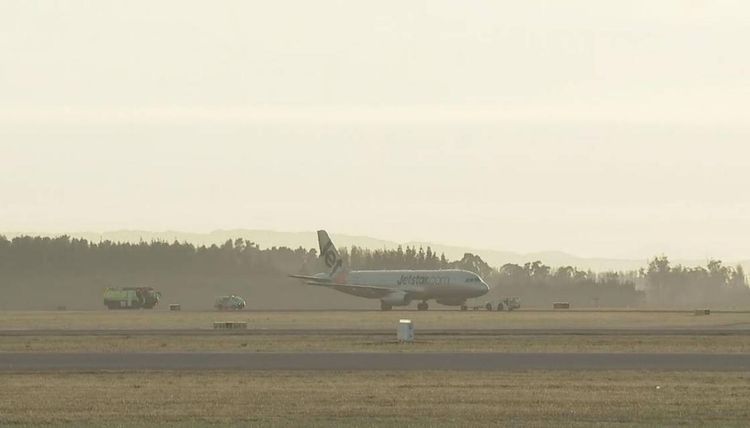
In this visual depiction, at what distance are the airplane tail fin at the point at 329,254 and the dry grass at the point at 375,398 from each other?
Answer: 122127mm

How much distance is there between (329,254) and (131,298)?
26880 mm

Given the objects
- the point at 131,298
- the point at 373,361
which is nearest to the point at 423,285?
the point at 131,298

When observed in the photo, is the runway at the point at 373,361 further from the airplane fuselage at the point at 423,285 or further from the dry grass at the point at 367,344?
the airplane fuselage at the point at 423,285

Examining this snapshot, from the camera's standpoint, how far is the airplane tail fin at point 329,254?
17588cm

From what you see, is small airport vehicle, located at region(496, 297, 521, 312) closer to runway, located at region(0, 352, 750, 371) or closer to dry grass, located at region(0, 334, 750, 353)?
dry grass, located at region(0, 334, 750, 353)

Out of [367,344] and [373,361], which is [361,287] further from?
[373,361]

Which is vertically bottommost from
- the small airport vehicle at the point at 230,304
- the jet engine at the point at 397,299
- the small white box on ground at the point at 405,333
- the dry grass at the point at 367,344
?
the dry grass at the point at 367,344

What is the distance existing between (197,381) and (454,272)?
113 metres

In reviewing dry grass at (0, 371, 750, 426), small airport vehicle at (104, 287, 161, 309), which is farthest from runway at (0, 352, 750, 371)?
small airport vehicle at (104, 287, 161, 309)

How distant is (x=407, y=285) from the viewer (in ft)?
540

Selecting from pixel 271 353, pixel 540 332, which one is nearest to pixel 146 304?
pixel 540 332

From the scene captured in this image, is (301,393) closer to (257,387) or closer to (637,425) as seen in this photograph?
(257,387)

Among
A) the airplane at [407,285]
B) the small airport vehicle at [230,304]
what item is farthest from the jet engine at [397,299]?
the small airport vehicle at [230,304]

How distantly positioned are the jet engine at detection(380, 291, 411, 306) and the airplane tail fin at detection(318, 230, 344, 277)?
10.9 metres
